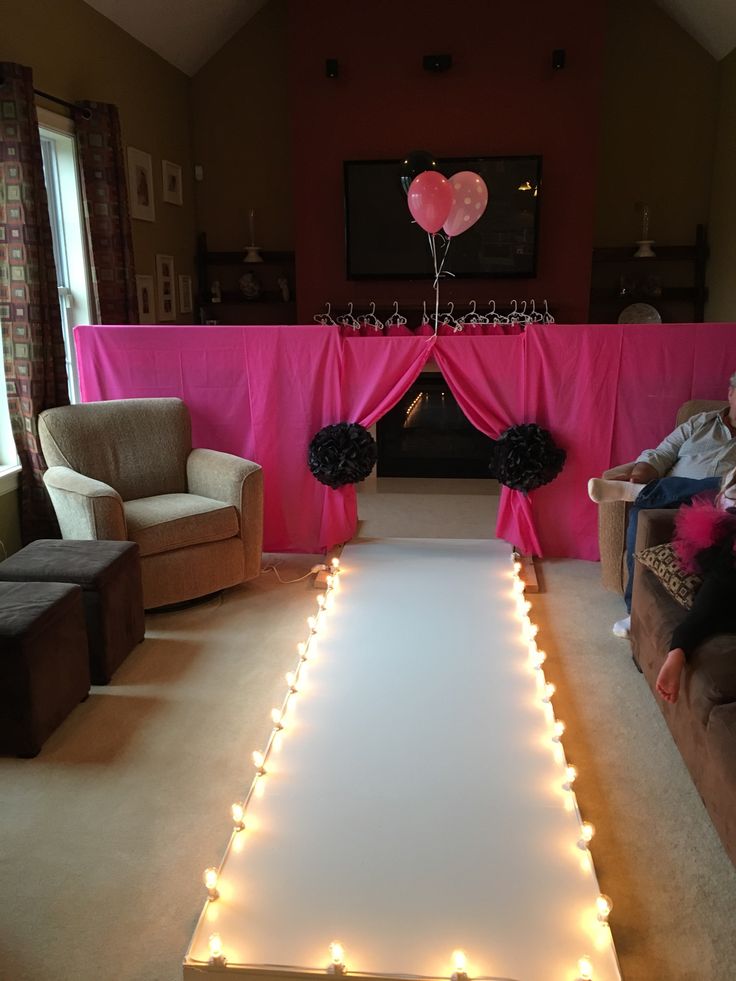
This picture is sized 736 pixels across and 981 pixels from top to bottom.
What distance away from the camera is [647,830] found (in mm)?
2008

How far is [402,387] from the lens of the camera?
→ 147 inches

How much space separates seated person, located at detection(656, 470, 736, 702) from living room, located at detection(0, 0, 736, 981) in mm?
2665

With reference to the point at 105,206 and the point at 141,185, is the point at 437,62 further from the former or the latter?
the point at 105,206

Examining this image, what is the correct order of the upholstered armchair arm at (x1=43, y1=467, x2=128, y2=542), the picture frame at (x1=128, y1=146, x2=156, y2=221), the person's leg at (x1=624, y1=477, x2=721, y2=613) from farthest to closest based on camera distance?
1. the picture frame at (x1=128, y1=146, x2=156, y2=221)
2. the upholstered armchair arm at (x1=43, y1=467, x2=128, y2=542)
3. the person's leg at (x1=624, y1=477, x2=721, y2=613)

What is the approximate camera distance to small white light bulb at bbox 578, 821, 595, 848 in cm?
187

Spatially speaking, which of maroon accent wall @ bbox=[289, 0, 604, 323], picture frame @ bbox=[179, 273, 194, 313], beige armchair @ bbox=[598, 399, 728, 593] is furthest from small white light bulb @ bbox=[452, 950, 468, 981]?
picture frame @ bbox=[179, 273, 194, 313]

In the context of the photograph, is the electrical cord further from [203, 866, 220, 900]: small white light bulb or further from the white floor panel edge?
[203, 866, 220, 900]: small white light bulb

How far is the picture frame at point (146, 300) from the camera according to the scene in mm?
5203

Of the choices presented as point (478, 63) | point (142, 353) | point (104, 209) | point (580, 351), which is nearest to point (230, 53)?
point (478, 63)

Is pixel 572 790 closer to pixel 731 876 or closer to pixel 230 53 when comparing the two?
pixel 731 876

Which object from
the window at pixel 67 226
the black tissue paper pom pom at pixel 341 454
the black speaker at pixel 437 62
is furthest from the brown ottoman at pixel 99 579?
the black speaker at pixel 437 62

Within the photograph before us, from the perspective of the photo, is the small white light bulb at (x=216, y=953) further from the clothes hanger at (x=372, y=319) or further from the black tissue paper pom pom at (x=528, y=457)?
the clothes hanger at (x=372, y=319)

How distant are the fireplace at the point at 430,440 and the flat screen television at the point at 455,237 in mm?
945

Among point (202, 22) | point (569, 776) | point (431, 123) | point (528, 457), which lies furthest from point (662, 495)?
point (202, 22)
